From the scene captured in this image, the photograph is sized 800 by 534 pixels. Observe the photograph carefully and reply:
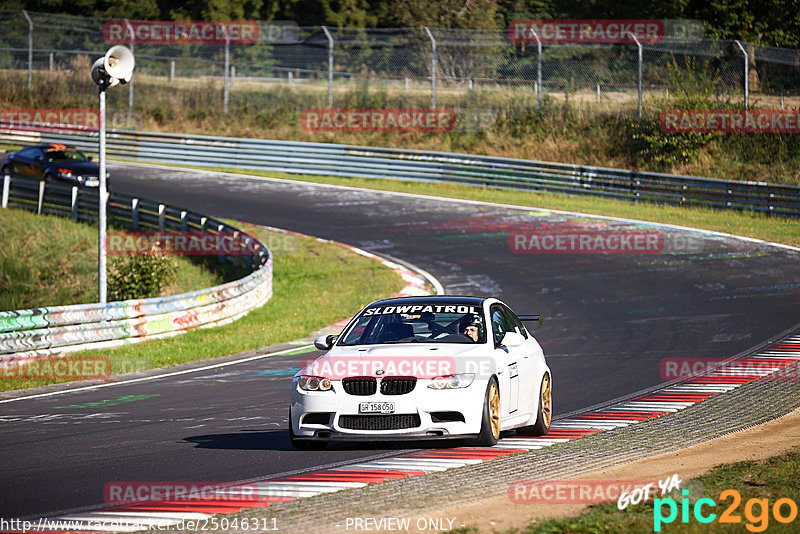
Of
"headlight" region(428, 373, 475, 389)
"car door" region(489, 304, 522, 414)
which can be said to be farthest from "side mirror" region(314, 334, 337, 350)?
"car door" region(489, 304, 522, 414)

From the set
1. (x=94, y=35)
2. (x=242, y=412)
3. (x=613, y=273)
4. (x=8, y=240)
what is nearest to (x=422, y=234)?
(x=613, y=273)

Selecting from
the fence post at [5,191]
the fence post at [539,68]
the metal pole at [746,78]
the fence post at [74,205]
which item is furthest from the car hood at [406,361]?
the fence post at [539,68]

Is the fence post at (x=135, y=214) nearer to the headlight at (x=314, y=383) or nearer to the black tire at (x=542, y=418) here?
the black tire at (x=542, y=418)

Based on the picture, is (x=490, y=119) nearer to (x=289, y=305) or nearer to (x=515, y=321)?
(x=289, y=305)

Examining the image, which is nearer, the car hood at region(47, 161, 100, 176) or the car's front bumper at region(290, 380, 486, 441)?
the car's front bumper at region(290, 380, 486, 441)

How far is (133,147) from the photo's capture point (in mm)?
44344

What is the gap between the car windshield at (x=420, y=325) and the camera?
10.5m

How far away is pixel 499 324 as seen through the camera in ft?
36.0

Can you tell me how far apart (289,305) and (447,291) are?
130 inches

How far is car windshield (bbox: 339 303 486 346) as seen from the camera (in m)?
10.5

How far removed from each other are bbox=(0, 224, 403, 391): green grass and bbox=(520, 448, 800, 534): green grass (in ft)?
33.5

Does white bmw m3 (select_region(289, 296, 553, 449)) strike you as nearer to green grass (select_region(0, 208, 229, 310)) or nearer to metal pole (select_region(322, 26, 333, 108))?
green grass (select_region(0, 208, 229, 310))

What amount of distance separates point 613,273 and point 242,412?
45.0 ft

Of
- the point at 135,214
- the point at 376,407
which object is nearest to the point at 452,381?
the point at 376,407
